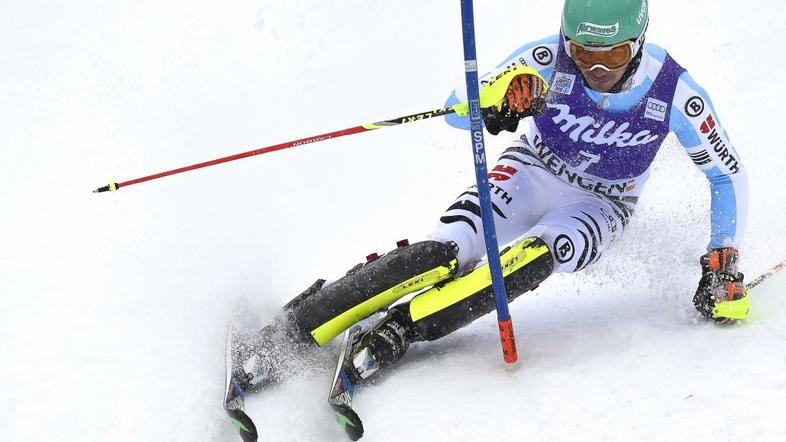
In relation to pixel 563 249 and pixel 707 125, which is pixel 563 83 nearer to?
pixel 707 125

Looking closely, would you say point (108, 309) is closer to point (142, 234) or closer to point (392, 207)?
point (142, 234)

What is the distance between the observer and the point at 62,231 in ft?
19.1

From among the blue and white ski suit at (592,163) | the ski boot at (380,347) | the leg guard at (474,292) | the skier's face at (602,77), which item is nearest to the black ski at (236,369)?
the ski boot at (380,347)

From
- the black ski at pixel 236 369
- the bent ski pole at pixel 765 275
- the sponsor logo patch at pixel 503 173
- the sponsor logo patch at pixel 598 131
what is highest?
the sponsor logo patch at pixel 598 131

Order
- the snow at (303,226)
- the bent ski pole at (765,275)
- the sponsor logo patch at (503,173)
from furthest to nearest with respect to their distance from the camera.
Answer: the sponsor logo patch at (503,173), the bent ski pole at (765,275), the snow at (303,226)

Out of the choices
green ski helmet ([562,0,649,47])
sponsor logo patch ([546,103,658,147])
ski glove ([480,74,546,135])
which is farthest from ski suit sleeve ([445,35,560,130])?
ski glove ([480,74,546,135])

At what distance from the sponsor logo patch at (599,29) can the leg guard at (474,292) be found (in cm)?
88

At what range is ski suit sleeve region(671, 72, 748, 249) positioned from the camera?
3.40 meters

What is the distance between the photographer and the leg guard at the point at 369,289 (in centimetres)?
337

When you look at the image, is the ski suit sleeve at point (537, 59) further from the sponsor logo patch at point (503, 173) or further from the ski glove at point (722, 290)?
the ski glove at point (722, 290)

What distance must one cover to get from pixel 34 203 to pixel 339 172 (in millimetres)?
2408

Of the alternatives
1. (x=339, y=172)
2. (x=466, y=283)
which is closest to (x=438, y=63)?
(x=339, y=172)

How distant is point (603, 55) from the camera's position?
3.27m

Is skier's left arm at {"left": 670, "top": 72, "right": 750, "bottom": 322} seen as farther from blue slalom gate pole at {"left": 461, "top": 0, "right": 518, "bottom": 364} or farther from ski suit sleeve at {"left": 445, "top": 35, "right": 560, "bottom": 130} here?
blue slalom gate pole at {"left": 461, "top": 0, "right": 518, "bottom": 364}
